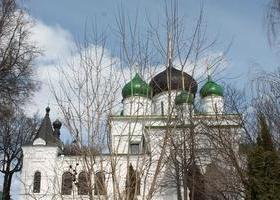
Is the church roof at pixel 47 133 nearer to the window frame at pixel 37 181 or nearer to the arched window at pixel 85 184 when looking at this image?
the window frame at pixel 37 181

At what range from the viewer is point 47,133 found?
30.5m

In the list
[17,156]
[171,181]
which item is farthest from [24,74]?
Result: [17,156]

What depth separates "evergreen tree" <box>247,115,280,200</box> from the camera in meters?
11.8

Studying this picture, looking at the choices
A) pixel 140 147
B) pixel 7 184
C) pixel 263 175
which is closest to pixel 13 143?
pixel 7 184

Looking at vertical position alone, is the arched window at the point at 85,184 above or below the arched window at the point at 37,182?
below

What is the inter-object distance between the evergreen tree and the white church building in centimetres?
208

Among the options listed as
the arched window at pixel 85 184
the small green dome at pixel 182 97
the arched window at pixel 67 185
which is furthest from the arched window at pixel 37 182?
Answer: the small green dome at pixel 182 97

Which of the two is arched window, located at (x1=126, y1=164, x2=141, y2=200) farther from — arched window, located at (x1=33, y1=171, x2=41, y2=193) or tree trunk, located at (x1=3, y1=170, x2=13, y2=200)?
tree trunk, located at (x1=3, y1=170, x2=13, y2=200)

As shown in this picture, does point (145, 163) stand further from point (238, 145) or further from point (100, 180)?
point (238, 145)

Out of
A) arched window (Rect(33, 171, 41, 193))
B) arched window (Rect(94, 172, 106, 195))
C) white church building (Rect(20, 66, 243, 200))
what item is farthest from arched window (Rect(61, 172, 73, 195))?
arched window (Rect(33, 171, 41, 193))

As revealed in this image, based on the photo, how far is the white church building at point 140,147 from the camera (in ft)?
24.7

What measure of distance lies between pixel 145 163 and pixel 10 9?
6.24 meters

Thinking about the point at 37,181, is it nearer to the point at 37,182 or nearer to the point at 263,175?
the point at 37,182

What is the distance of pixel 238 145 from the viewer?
19.2 m
